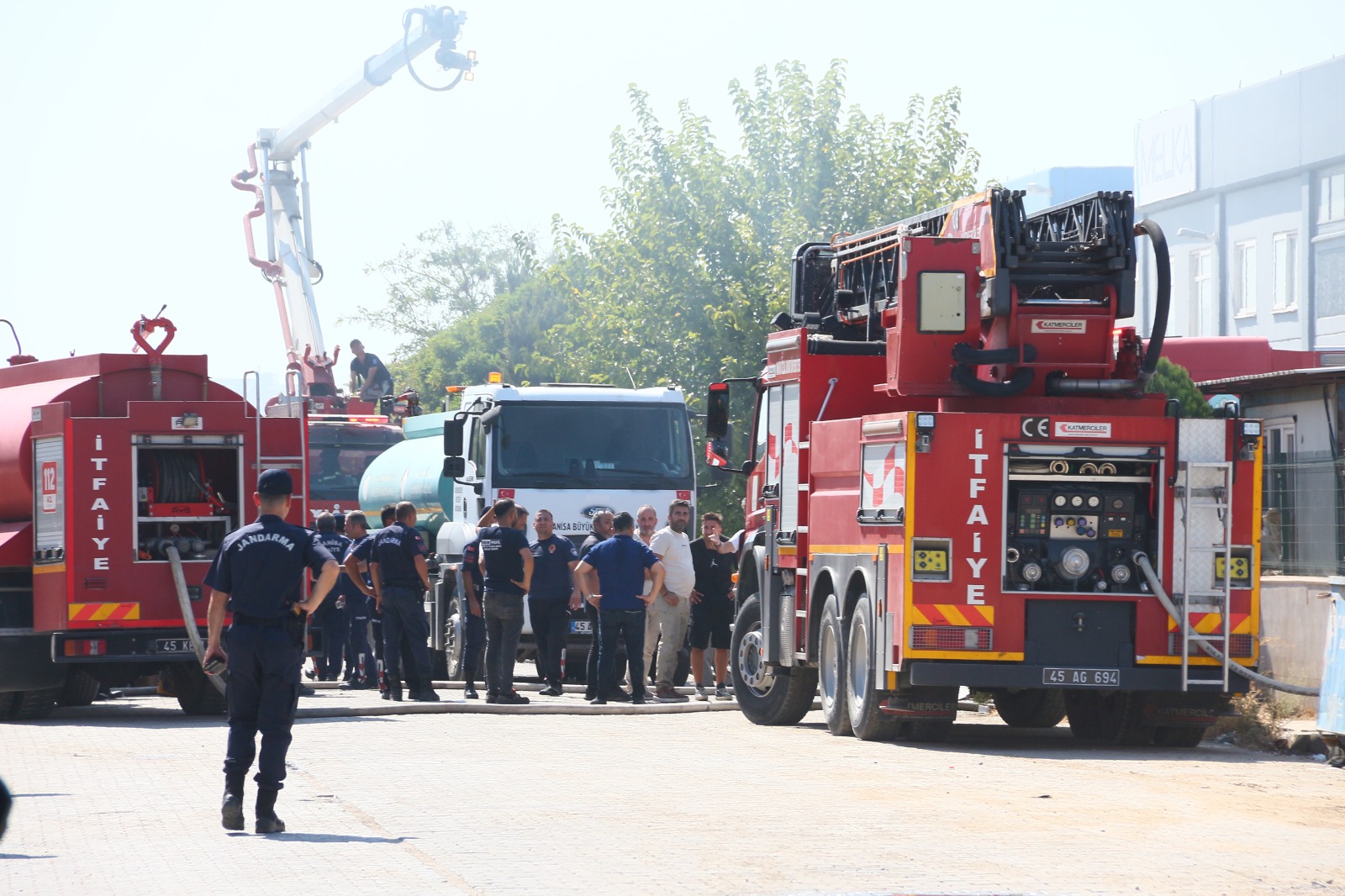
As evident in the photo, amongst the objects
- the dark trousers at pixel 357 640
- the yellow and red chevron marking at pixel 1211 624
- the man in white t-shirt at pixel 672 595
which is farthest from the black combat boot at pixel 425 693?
the yellow and red chevron marking at pixel 1211 624

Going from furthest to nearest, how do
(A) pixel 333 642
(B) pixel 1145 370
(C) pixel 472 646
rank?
(A) pixel 333 642
(C) pixel 472 646
(B) pixel 1145 370

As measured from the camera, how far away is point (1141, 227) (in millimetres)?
14672

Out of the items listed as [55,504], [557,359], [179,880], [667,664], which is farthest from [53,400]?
[557,359]

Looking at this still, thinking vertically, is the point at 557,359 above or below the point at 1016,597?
above

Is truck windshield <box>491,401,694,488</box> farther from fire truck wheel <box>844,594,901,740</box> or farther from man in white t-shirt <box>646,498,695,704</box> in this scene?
fire truck wheel <box>844,594,901,740</box>

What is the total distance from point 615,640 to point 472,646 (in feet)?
5.31

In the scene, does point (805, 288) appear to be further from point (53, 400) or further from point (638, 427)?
point (53, 400)

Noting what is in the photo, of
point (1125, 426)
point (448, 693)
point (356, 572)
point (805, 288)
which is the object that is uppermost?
point (805, 288)

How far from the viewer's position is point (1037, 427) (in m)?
13.6

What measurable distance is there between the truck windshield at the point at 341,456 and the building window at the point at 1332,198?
2595 cm

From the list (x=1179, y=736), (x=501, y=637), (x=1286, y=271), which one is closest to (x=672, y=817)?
(x=1179, y=736)

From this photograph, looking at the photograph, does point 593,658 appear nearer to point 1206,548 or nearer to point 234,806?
point 1206,548

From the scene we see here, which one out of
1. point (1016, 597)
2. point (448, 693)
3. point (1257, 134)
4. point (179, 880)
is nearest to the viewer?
point (179, 880)

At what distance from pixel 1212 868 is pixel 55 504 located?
11.2 m
